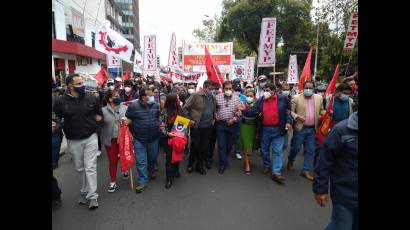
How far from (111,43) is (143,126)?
4.33 metres

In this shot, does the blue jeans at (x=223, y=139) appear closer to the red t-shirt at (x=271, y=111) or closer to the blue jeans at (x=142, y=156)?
the red t-shirt at (x=271, y=111)

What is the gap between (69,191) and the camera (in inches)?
173

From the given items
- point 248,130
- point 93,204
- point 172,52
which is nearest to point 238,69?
point 172,52

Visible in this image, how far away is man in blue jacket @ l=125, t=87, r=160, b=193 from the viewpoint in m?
4.37

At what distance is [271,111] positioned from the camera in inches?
191

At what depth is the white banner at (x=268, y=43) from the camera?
23.6 ft

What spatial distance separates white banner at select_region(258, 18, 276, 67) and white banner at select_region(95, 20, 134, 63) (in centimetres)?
379

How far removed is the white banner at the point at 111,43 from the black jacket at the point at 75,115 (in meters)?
4.22

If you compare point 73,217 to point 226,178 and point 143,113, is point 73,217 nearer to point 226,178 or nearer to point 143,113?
point 143,113

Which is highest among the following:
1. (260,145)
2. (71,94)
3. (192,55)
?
(192,55)

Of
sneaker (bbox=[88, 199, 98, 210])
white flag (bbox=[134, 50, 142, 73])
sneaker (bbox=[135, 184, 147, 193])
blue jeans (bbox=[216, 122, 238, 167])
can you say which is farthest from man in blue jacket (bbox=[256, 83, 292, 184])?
white flag (bbox=[134, 50, 142, 73])

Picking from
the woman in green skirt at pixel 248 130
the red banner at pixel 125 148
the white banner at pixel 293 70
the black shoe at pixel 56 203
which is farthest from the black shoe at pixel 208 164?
the white banner at pixel 293 70
